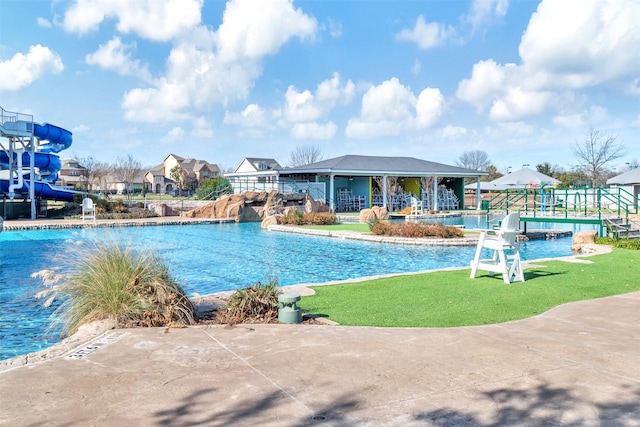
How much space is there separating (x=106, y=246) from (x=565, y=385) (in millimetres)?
4726

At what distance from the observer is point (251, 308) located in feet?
17.4

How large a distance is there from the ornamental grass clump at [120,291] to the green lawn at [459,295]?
5.19 ft

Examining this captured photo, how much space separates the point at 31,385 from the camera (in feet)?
10.6

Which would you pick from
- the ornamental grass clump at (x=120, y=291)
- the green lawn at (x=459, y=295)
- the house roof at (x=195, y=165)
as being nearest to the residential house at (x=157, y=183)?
the house roof at (x=195, y=165)

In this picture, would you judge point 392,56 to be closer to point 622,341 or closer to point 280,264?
point 280,264

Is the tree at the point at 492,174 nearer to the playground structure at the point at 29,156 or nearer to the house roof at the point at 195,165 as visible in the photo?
the house roof at the point at 195,165

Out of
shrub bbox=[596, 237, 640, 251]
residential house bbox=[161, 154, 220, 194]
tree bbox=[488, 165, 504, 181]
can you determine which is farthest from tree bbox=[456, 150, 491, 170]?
shrub bbox=[596, 237, 640, 251]

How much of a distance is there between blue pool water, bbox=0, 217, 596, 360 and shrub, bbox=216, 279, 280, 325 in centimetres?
87

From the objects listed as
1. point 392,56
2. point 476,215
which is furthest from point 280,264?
point 476,215

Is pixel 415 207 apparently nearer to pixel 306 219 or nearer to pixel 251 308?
pixel 306 219

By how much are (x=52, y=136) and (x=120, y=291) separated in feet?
83.3

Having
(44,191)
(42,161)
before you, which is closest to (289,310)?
(44,191)

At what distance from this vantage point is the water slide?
24688 millimetres

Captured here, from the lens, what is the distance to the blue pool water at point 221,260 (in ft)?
20.9
